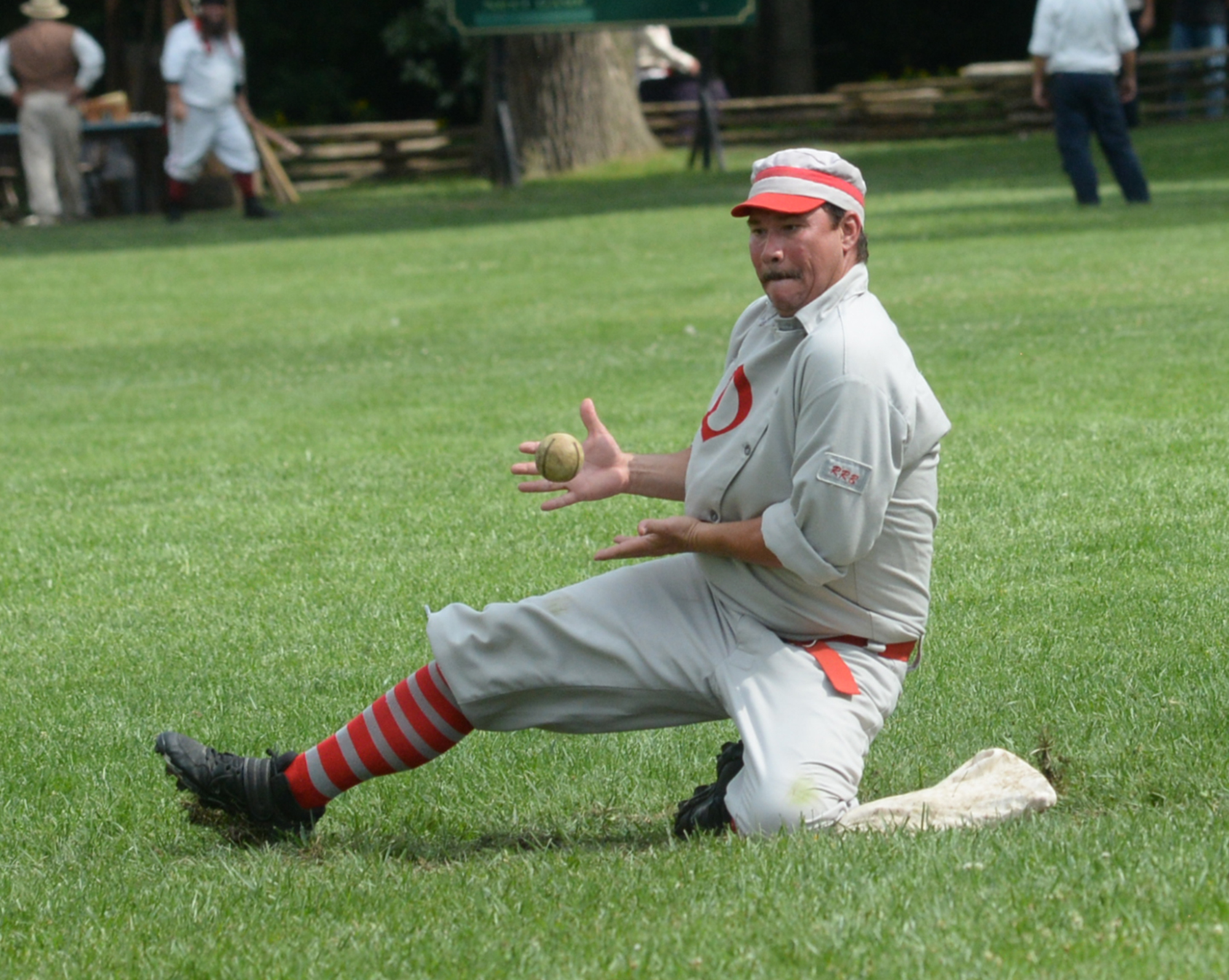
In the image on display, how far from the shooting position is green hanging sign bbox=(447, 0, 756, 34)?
76.2 feet

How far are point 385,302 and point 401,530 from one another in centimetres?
768

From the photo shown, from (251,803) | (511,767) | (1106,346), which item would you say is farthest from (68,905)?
(1106,346)

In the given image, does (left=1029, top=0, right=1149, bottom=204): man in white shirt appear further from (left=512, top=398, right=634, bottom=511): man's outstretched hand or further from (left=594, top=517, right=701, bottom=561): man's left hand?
(left=594, top=517, right=701, bottom=561): man's left hand

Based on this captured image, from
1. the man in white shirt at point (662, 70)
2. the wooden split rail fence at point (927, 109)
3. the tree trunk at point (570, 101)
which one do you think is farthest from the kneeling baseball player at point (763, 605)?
the wooden split rail fence at point (927, 109)

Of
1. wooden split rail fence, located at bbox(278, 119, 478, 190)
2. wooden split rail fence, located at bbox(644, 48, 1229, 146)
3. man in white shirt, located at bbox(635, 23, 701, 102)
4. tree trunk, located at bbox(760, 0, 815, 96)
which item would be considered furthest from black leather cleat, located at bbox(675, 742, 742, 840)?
tree trunk, located at bbox(760, 0, 815, 96)

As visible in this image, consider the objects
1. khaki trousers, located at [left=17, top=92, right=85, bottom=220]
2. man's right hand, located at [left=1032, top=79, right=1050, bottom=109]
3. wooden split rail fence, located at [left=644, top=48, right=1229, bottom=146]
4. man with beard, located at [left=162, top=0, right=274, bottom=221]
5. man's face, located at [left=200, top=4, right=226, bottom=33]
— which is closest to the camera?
man's right hand, located at [left=1032, top=79, right=1050, bottom=109]

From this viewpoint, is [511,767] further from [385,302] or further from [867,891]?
[385,302]

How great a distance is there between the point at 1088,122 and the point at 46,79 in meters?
12.4

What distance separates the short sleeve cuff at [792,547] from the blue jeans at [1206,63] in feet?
82.2

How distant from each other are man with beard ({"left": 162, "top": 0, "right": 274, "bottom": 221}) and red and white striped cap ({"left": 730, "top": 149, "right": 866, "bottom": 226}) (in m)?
18.4

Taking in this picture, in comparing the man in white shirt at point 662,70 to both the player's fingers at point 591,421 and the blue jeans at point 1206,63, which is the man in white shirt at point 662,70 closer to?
the blue jeans at point 1206,63

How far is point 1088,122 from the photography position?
16906 mm

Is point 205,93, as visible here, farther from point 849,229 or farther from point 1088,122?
point 849,229

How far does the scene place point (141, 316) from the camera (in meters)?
14.9
